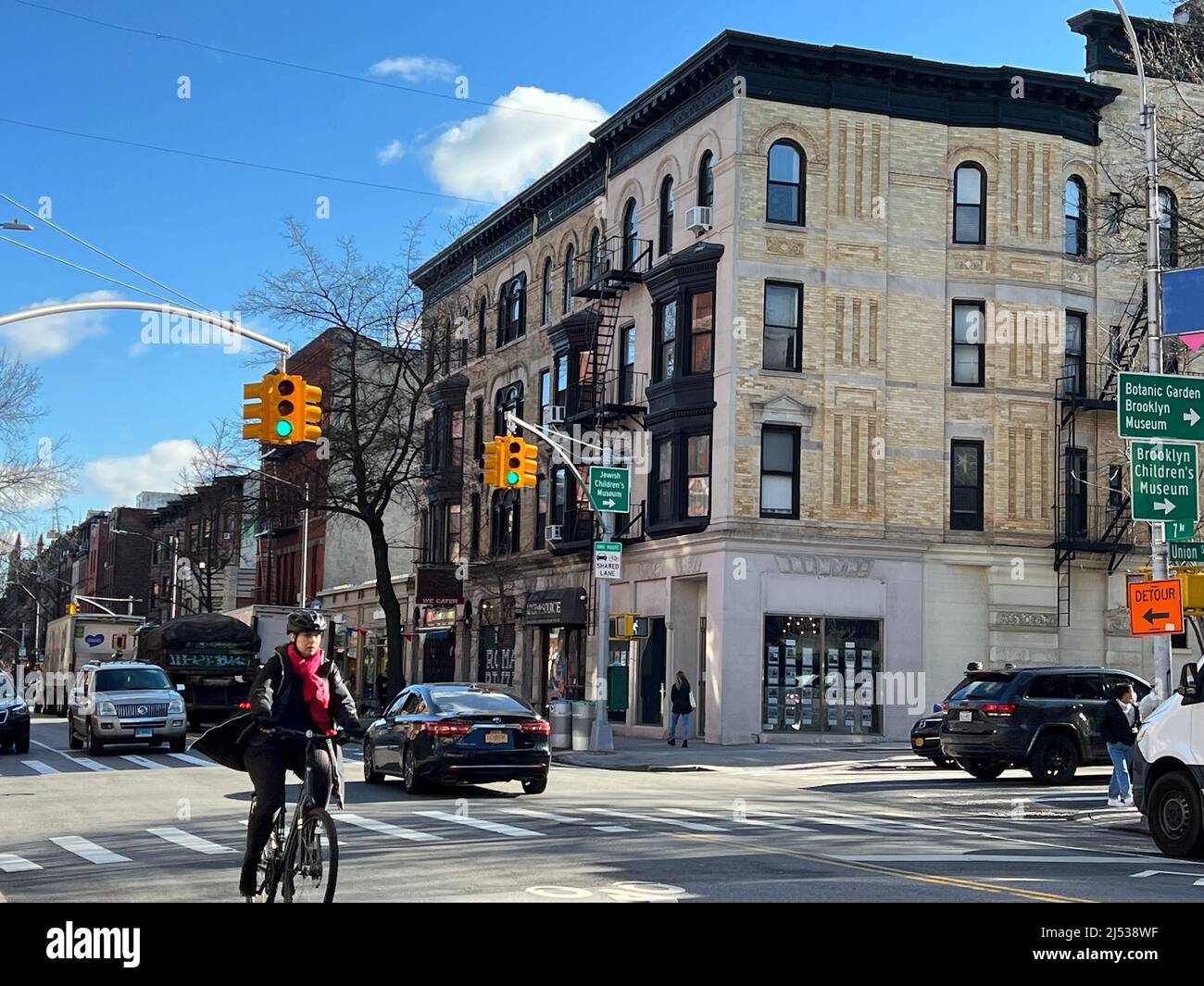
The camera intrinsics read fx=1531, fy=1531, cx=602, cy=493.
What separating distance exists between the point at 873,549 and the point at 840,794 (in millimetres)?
14591

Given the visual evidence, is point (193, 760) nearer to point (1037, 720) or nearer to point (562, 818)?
point (562, 818)

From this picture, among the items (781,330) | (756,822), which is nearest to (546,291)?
(781,330)

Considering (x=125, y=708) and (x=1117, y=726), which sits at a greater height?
Answer: (x=1117, y=726)

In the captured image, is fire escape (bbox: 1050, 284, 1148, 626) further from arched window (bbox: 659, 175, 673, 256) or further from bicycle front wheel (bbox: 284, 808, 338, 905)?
bicycle front wheel (bbox: 284, 808, 338, 905)

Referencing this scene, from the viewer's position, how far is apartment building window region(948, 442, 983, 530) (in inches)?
1502

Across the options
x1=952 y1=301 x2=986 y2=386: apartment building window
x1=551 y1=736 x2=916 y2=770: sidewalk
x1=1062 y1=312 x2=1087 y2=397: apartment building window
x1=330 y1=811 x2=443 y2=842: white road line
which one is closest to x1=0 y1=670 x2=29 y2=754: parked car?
x1=551 y1=736 x2=916 y2=770: sidewalk

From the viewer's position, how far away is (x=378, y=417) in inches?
1762

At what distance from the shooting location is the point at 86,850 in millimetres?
14039

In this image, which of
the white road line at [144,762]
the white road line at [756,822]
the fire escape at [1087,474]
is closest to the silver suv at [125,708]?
the white road line at [144,762]

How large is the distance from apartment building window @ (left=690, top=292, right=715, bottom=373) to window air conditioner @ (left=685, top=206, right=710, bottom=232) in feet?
5.33

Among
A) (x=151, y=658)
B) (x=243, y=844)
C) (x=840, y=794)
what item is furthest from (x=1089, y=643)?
(x=243, y=844)

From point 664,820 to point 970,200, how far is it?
2570 cm
